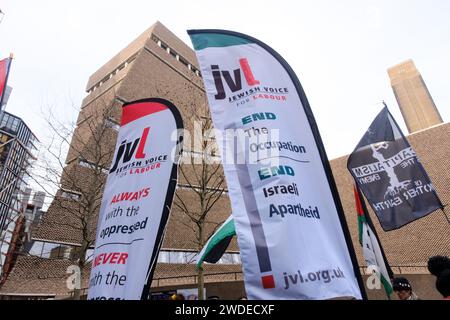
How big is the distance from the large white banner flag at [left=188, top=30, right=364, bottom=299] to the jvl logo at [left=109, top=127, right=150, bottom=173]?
140 centimetres

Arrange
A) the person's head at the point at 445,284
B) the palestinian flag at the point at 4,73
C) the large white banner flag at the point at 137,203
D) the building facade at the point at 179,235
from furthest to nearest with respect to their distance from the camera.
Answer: the building facade at the point at 179,235 → the palestinian flag at the point at 4,73 → the large white banner flag at the point at 137,203 → the person's head at the point at 445,284

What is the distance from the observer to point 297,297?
245 cm

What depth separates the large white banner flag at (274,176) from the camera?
256 cm

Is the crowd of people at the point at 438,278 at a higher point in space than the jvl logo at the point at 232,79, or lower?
lower

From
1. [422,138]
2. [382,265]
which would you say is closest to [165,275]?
[382,265]

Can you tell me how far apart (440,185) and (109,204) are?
24095 mm

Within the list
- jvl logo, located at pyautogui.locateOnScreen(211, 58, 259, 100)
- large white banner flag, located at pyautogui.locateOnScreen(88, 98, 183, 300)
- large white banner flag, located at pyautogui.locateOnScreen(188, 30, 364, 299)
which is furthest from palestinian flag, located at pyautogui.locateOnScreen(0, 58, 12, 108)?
jvl logo, located at pyautogui.locateOnScreen(211, 58, 259, 100)

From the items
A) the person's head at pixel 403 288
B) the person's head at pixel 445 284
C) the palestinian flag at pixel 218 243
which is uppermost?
the palestinian flag at pixel 218 243

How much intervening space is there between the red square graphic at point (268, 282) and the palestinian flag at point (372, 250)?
4.28m

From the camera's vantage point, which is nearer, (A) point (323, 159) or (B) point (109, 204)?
(A) point (323, 159)

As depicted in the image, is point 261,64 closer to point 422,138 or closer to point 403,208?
point 403,208

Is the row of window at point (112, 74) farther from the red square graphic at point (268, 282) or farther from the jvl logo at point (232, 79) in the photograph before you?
the red square graphic at point (268, 282)

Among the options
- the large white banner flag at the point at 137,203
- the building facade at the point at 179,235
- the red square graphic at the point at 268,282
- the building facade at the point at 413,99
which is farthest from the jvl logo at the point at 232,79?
the building facade at the point at 413,99

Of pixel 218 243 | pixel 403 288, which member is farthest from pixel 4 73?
pixel 403 288
